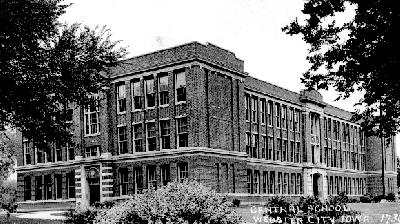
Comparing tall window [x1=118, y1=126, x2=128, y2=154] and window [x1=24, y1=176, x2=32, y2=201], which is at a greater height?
tall window [x1=118, y1=126, x2=128, y2=154]

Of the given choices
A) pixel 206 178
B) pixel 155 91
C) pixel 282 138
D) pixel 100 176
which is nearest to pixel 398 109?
pixel 206 178

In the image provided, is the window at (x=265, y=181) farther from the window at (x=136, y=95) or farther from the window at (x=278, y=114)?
the window at (x=136, y=95)

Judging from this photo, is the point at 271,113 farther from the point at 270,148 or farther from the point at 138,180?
the point at 138,180

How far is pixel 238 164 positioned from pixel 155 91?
8.48 meters

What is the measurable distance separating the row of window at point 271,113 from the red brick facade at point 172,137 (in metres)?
0.10

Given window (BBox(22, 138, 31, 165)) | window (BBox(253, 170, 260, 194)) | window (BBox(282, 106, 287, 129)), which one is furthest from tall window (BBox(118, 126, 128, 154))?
window (BBox(282, 106, 287, 129))

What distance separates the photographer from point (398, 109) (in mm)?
13539

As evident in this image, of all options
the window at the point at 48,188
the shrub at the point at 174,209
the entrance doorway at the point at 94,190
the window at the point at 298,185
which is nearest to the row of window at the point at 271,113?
the window at the point at 298,185

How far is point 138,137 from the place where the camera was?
40.3 m

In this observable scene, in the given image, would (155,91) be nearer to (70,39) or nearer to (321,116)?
(70,39)

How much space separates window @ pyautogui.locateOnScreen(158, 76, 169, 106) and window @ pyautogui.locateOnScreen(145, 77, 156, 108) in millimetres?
743

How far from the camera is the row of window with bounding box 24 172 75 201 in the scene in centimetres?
4431

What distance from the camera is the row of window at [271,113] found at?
1843 inches

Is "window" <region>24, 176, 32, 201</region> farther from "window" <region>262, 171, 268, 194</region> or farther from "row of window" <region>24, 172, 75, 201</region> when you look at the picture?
"window" <region>262, 171, 268, 194</region>
